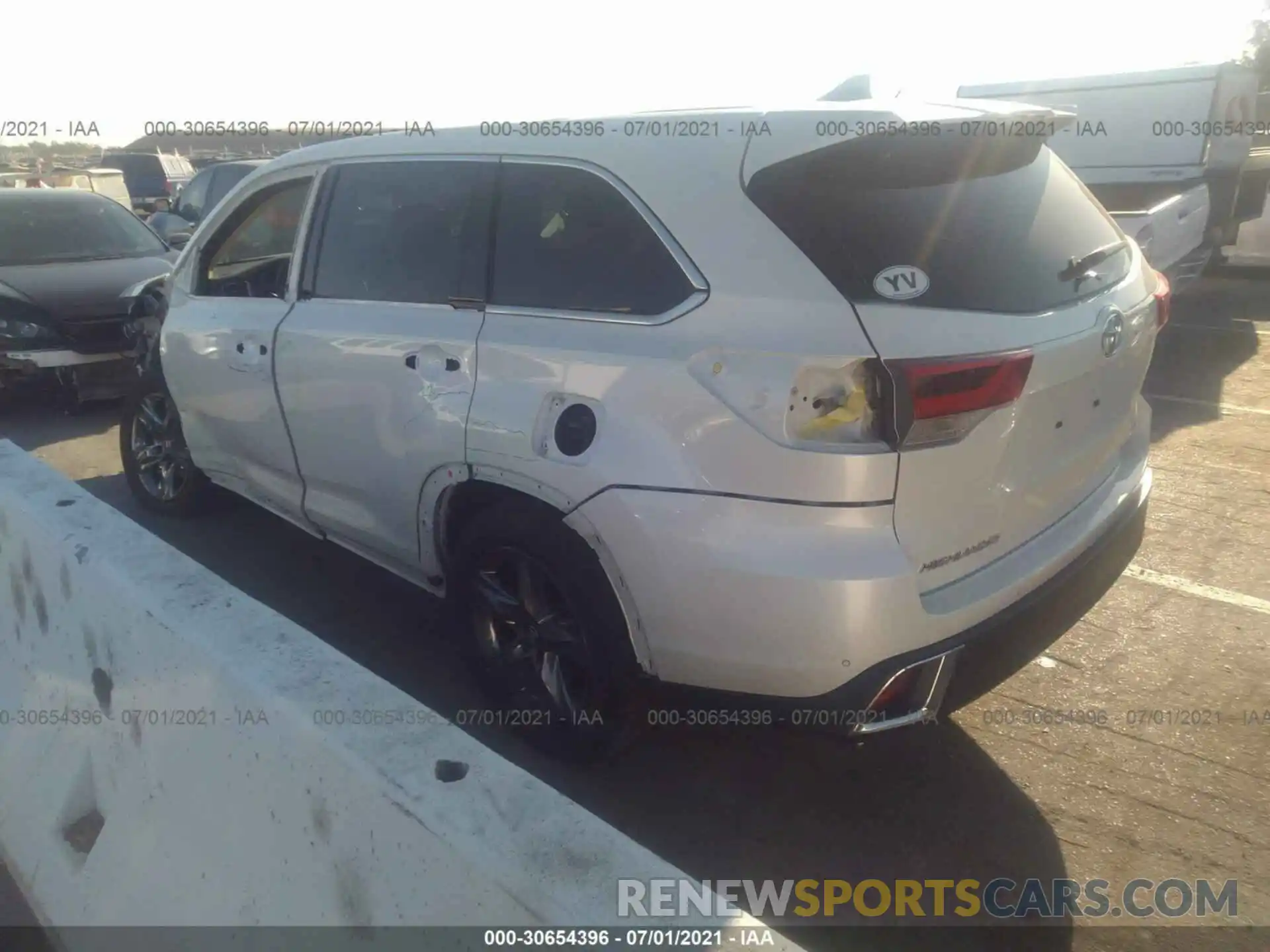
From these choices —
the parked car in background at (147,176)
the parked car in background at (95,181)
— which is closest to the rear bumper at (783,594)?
the parked car in background at (95,181)

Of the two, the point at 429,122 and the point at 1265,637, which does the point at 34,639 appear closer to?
the point at 429,122

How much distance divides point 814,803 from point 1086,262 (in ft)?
5.79

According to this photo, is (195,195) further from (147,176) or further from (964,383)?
(964,383)

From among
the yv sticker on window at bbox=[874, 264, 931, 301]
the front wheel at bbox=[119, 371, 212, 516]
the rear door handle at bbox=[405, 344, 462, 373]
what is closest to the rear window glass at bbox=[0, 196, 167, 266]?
the front wheel at bbox=[119, 371, 212, 516]

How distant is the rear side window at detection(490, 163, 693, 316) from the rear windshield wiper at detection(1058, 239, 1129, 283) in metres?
1.07

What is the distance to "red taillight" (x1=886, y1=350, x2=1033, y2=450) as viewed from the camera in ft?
7.59

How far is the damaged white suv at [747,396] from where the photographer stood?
7.81 feet

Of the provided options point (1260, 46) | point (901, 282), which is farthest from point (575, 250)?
point (1260, 46)

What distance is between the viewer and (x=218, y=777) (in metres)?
2.05

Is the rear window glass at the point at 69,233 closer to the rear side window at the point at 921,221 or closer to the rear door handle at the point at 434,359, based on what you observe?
the rear door handle at the point at 434,359

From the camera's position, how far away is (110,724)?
2447 mm

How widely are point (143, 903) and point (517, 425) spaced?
1457 mm

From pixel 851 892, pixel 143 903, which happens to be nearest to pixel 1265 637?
pixel 851 892

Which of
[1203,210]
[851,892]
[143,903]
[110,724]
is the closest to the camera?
[143,903]
